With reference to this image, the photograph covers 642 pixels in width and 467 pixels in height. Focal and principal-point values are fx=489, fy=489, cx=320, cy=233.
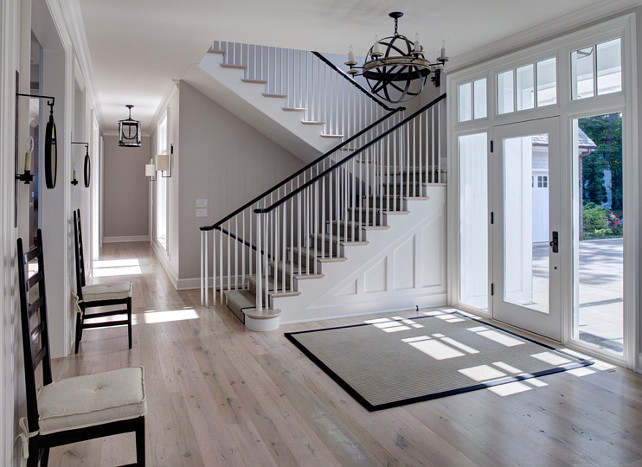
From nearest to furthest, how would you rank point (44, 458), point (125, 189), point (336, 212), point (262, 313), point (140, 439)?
point (140, 439) < point (44, 458) < point (262, 313) < point (336, 212) < point (125, 189)

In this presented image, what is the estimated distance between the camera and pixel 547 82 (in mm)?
4414

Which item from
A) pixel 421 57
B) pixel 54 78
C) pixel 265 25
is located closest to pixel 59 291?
pixel 54 78

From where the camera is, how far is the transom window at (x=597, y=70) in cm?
381

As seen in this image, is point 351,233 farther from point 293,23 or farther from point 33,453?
point 33,453

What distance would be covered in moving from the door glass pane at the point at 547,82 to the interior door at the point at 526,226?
0.60ft

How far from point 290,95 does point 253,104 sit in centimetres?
73

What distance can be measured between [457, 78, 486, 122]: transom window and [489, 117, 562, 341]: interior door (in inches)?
14.6

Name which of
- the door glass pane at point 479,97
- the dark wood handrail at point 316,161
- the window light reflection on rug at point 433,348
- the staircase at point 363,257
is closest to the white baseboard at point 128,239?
the dark wood handrail at point 316,161

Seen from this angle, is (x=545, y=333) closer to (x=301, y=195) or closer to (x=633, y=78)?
(x=633, y=78)

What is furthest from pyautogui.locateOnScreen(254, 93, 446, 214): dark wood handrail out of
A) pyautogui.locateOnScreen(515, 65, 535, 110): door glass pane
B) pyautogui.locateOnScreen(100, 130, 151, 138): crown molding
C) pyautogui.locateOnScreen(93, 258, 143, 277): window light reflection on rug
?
pyautogui.locateOnScreen(100, 130, 151, 138): crown molding

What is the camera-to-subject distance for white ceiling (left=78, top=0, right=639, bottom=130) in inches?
154

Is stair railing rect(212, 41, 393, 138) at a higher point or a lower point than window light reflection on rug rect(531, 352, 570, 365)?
higher

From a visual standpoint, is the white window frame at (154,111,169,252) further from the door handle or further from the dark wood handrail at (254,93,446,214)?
the door handle

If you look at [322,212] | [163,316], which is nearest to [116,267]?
[163,316]
